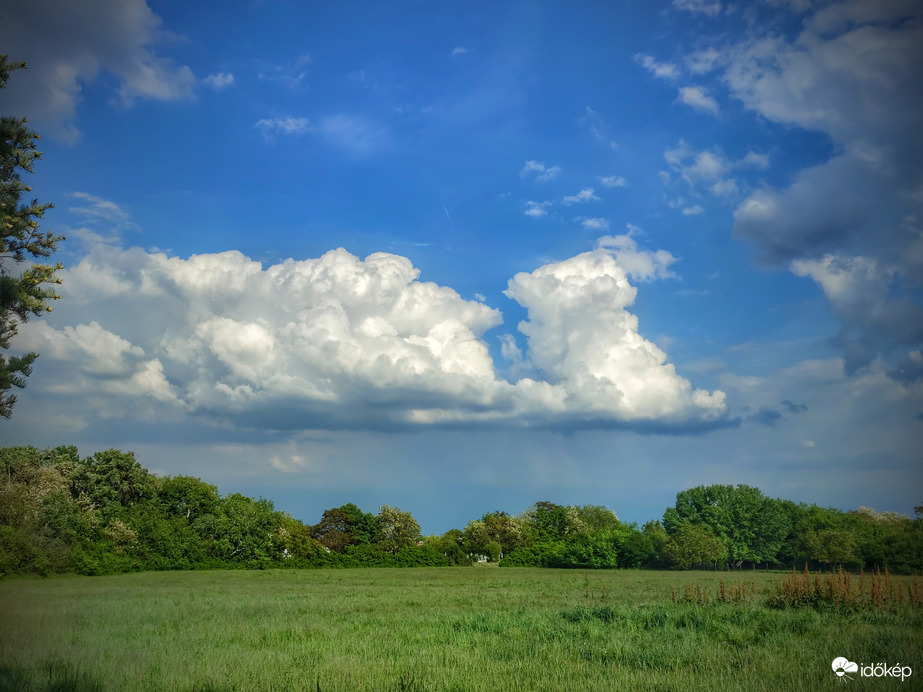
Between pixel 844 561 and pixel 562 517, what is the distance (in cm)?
3321

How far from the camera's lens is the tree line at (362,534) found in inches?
1946

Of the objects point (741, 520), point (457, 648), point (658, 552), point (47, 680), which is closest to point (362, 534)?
point (658, 552)

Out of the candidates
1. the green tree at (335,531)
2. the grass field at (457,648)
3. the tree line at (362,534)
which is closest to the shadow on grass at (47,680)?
the grass field at (457,648)

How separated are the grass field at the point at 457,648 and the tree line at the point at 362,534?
23486 millimetres

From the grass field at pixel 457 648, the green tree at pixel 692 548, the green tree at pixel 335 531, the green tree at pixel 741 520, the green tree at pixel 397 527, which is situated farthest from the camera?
the green tree at pixel 741 520

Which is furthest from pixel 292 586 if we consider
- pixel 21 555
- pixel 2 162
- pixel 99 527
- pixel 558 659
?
pixel 2 162

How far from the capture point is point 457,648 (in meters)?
13.3

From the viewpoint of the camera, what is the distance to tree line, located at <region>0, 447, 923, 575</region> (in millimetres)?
49438

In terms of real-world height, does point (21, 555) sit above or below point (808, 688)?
below

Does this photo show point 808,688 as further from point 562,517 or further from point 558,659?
point 562,517

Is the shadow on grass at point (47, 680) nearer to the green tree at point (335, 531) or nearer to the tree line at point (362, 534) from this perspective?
the tree line at point (362, 534)

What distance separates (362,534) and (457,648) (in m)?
61.8

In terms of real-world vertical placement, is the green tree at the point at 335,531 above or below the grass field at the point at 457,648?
below

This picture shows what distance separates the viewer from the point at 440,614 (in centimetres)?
2036
